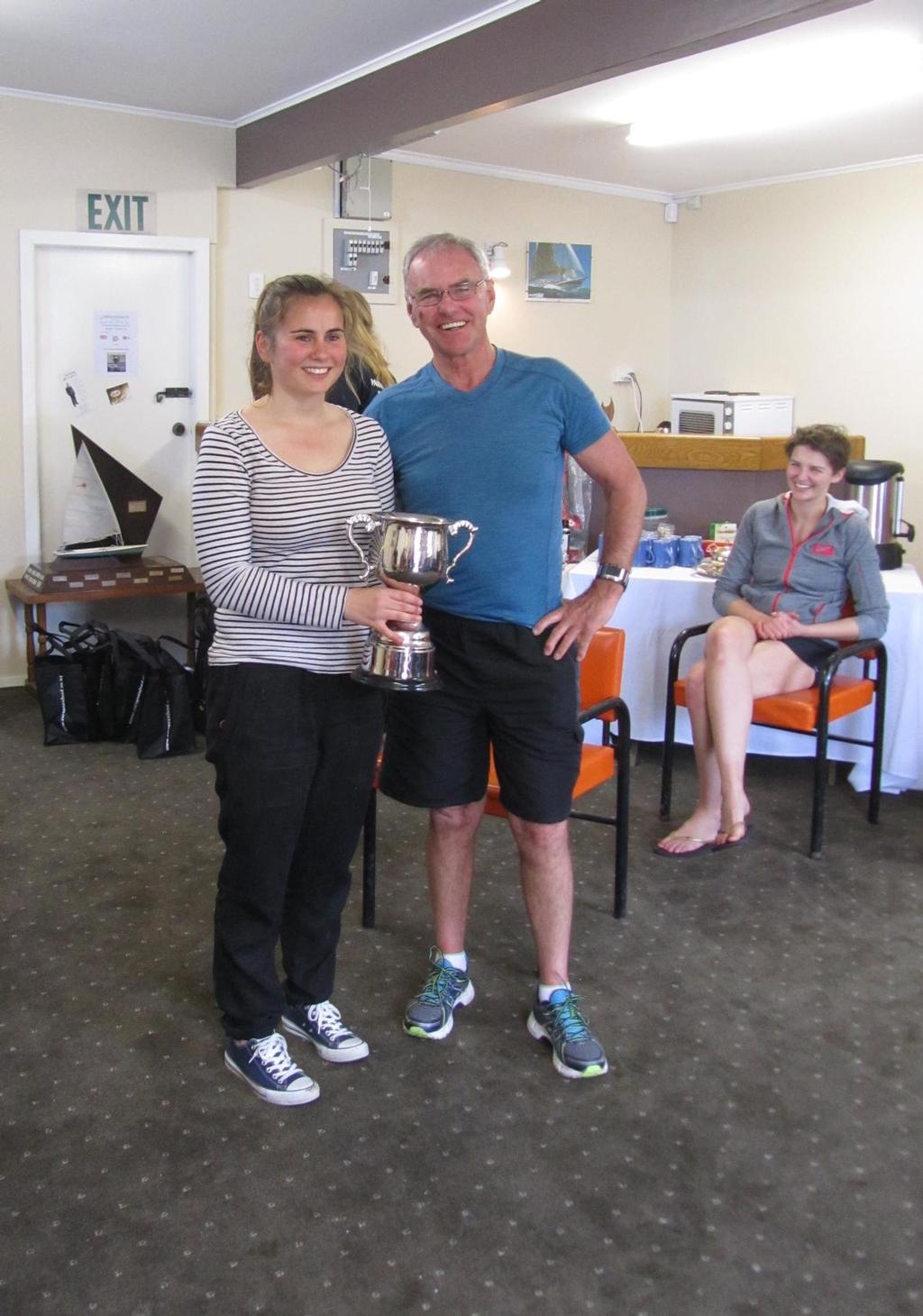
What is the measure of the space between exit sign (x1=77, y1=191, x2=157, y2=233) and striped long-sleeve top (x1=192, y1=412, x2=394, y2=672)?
150 inches

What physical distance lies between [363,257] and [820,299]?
2514 mm

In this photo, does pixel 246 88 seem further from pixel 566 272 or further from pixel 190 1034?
pixel 190 1034

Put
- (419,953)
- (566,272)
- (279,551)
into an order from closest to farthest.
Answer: (279,551)
(419,953)
(566,272)

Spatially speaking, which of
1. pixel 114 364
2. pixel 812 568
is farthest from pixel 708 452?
pixel 114 364

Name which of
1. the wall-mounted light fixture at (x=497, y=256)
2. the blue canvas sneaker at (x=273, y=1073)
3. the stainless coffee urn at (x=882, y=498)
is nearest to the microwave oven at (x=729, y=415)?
the wall-mounted light fixture at (x=497, y=256)

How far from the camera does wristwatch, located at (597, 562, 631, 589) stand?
7.25ft

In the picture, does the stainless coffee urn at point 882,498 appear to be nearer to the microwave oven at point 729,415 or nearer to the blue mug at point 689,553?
the blue mug at point 689,553

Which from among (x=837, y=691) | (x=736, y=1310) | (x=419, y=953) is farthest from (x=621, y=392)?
(x=736, y=1310)

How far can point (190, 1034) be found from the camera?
7.72 ft

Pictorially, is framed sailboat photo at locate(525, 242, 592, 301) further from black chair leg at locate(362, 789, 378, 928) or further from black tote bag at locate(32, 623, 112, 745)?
black chair leg at locate(362, 789, 378, 928)

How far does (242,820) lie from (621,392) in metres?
5.72

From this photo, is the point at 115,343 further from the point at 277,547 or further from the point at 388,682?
the point at 388,682

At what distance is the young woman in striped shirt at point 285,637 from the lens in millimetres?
1869

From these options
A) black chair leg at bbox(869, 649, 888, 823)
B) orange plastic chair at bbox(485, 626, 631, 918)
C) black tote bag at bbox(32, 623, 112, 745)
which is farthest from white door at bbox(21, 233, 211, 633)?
black chair leg at bbox(869, 649, 888, 823)
